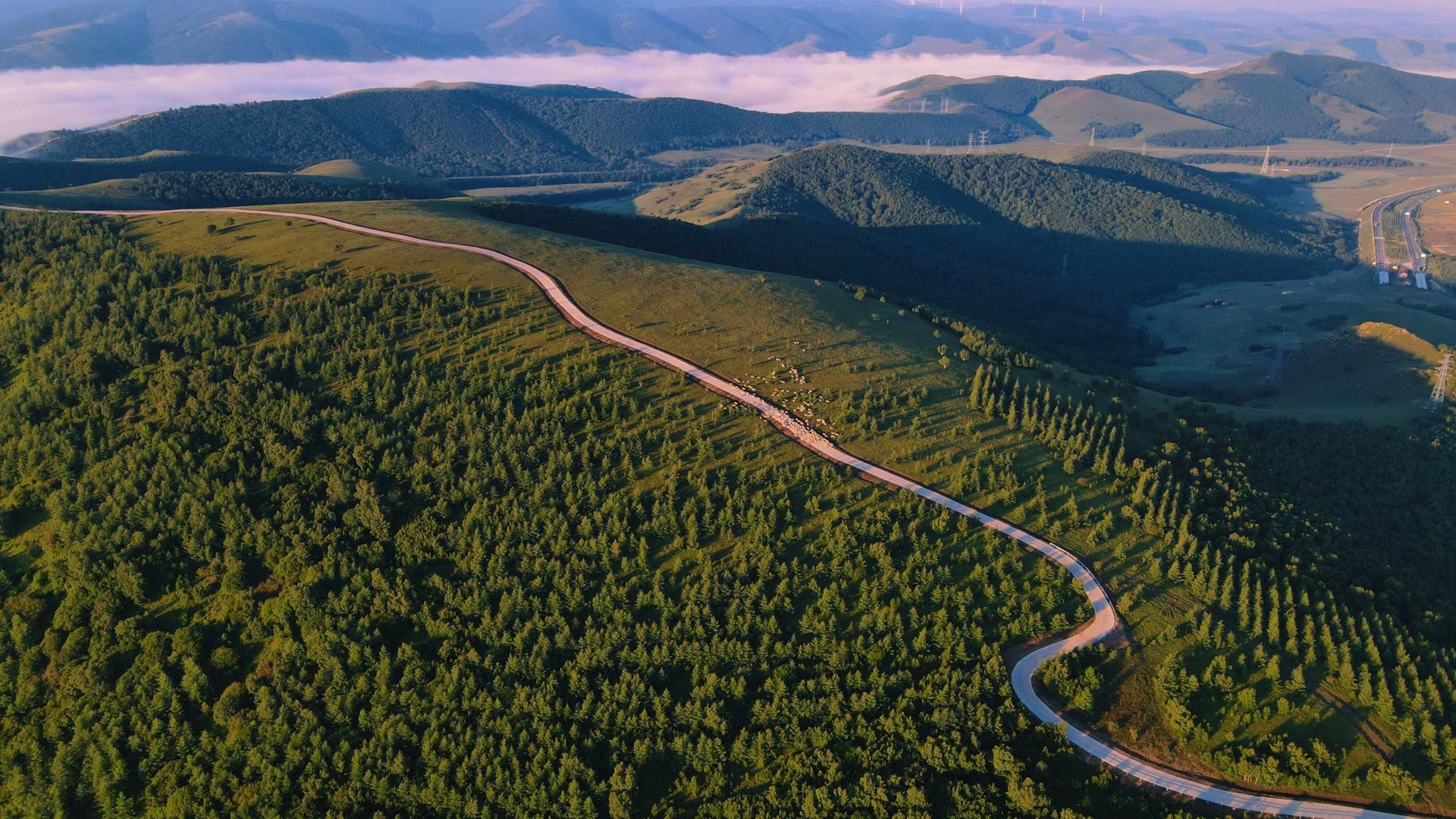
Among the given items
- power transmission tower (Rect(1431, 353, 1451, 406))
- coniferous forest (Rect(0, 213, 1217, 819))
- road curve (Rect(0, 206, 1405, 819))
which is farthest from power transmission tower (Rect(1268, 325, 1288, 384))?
road curve (Rect(0, 206, 1405, 819))

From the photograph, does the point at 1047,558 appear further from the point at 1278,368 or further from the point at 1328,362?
the point at 1278,368

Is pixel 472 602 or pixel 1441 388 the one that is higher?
pixel 1441 388

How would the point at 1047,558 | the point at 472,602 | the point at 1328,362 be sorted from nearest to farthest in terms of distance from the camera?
1. the point at 472,602
2. the point at 1047,558
3. the point at 1328,362

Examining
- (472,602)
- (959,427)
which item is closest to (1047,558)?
(959,427)

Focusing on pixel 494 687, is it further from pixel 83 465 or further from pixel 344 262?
pixel 344 262

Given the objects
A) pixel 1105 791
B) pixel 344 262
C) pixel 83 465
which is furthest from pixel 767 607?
pixel 344 262

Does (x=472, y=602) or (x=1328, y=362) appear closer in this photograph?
(x=472, y=602)
